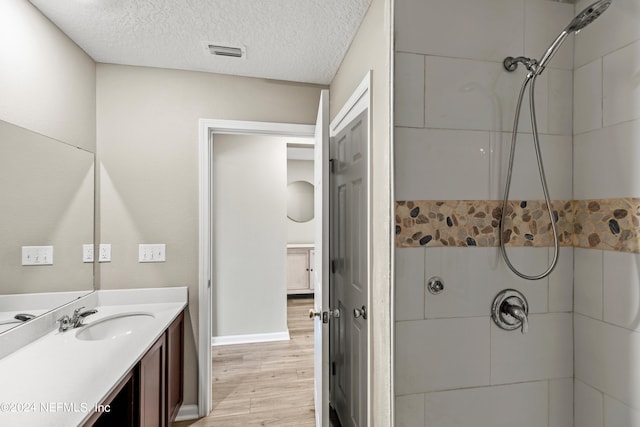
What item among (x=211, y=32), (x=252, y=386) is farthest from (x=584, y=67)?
(x=252, y=386)

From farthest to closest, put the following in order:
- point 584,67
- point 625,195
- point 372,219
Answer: point 372,219, point 584,67, point 625,195

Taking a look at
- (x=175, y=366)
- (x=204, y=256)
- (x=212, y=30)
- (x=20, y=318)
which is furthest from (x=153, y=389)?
(x=212, y=30)

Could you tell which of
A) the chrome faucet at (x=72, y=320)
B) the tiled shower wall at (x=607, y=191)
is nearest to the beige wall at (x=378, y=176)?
the tiled shower wall at (x=607, y=191)

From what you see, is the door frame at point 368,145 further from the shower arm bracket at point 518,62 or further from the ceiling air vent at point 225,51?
the ceiling air vent at point 225,51

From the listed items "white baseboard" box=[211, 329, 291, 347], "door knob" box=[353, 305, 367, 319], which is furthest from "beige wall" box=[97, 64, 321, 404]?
"door knob" box=[353, 305, 367, 319]

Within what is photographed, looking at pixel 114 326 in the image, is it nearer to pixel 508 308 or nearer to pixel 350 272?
pixel 350 272

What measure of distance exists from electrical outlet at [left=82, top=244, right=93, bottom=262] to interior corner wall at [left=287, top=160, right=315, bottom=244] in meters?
3.16

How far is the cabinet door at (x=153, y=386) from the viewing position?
132cm

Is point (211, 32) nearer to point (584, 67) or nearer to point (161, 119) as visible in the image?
point (161, 119)

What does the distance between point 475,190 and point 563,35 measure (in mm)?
457

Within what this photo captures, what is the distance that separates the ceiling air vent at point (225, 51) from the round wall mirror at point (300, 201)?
3.05 metres

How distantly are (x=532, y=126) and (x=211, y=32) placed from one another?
63.6 inches

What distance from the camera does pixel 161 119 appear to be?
78.2 inches

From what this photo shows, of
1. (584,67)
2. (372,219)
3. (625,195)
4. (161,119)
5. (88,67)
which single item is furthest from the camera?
(161,119)
